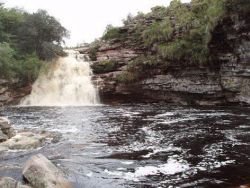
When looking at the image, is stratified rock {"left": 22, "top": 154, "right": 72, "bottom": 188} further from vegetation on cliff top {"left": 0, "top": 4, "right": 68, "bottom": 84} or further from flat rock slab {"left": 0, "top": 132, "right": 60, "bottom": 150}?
vegetation on cliff top {"left": 0, "top": 4, "right": 68, "bottom": 84}

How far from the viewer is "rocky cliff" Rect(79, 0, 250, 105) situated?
3164 cm

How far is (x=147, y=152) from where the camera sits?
14.9 meters

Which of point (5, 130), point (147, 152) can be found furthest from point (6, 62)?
point (147, 152)

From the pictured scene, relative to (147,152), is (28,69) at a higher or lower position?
higher

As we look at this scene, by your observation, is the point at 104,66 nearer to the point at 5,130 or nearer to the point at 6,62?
the point at 6,62

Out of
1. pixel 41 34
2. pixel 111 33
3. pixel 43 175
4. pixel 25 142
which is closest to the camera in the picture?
pixel 43 175

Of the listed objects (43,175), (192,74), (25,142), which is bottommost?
(43,175)

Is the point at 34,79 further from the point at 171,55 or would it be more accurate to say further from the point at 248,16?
the point at 248,16

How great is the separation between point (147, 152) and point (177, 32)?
23372mm

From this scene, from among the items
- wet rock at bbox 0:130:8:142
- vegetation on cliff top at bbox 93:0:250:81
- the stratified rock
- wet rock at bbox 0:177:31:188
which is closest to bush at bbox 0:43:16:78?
vegetation on cliff top at bbox 93:0:250:81

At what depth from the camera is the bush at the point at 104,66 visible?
39375 millimetres

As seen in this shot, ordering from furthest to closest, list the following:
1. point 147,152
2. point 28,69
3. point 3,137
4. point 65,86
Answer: point 28,69, point 65,86, point 3,137, point 147,152

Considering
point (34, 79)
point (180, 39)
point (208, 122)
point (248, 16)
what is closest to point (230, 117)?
point (208, 122)

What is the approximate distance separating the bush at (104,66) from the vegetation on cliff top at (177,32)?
1901 mm
